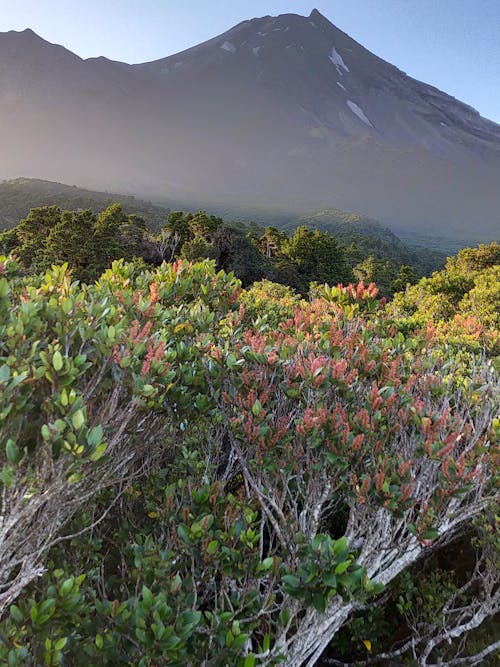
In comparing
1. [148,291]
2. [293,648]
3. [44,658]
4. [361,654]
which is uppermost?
[148,291]

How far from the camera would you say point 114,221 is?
34.3 meters

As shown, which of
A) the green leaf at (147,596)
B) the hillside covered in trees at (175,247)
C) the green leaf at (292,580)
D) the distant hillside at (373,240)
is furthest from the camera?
the distant hillside at (373,240)

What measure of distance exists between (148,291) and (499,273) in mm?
12274

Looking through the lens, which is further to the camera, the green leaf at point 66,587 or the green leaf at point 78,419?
the green leaf at point 66,587

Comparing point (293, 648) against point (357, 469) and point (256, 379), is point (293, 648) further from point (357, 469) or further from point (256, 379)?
point (256, 379)

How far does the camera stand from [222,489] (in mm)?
3162

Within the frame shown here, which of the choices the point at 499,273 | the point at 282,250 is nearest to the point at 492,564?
the point at 499,273

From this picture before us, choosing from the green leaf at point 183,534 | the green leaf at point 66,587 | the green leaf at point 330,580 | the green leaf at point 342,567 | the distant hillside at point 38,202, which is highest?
the distant hillside at point 38,202

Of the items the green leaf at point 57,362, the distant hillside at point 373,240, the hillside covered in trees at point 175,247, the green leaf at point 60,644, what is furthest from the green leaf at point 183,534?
the distant hillside at point 373,240

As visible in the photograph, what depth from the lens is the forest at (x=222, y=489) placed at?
2.23 meters

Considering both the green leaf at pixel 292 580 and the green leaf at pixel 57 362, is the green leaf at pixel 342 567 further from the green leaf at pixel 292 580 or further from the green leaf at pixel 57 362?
the green leaf at pixel 57 362

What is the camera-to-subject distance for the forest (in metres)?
2.23

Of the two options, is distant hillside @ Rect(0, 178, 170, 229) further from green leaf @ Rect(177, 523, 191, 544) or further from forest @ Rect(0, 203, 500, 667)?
green leaf @ Rect(177, 523, 191, 544)

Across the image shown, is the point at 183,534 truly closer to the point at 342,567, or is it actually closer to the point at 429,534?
the point at 342,567
